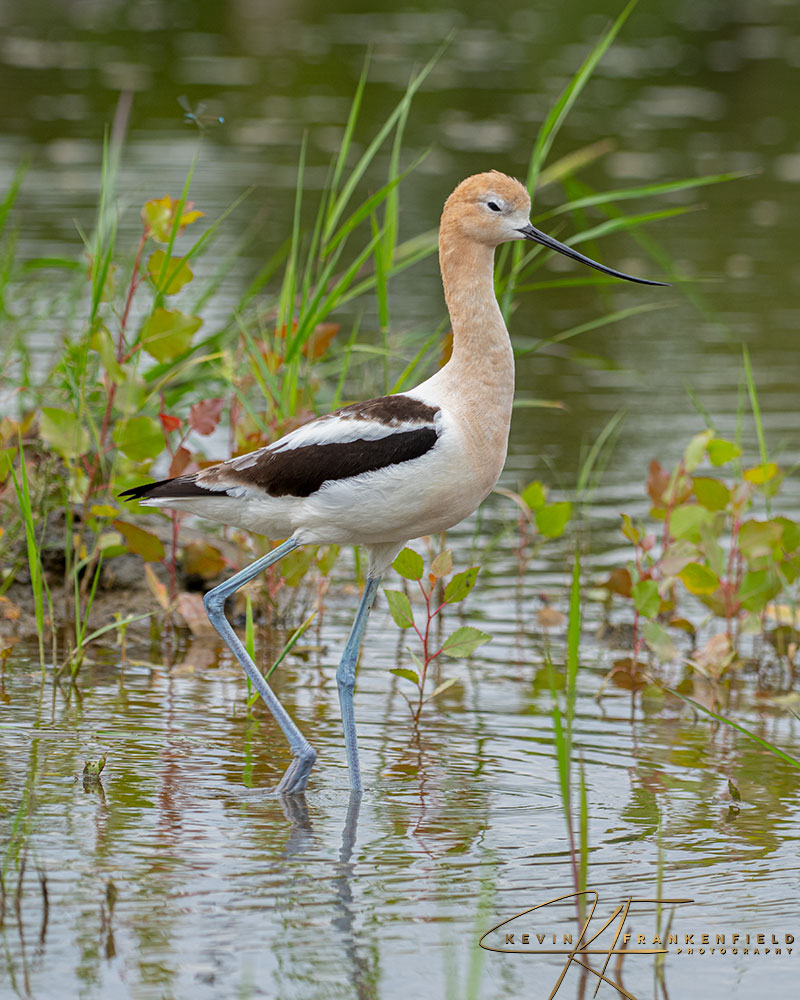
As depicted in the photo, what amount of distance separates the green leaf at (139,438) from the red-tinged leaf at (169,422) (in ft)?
0.32

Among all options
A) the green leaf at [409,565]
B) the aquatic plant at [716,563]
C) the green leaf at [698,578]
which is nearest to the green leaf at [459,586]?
the green leaf at [409,565]

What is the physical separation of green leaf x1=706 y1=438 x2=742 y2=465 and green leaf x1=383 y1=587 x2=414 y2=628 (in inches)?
60.9

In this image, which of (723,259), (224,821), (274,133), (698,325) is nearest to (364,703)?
(224,821)

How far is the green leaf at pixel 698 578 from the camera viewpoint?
6297 millimetres

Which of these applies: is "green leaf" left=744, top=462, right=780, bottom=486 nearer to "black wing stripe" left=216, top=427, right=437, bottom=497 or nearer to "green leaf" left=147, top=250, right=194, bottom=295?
"black wing stripe" left=216, top=427, right=437, bottom=497

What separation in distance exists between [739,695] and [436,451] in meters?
2.16

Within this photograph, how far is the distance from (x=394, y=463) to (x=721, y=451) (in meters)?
2.12

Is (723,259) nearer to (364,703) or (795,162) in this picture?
(795,162)

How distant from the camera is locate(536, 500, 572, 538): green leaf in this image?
6.73m

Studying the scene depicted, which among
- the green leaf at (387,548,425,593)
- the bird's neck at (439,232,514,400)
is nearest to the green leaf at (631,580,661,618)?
the green leaf at (387,548,425,593)

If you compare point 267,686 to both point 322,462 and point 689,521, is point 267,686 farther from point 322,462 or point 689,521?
point 689,521

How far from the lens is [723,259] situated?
13.8 metres

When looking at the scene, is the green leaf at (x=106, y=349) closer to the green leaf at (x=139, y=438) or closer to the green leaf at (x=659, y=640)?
the green leaf at (x=139, y=438)

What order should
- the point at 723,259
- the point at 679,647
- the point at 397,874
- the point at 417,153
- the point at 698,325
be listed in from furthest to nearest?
the point at 417,153 → the point at 723,259 → the point at 698,325 → the point at 679,647 → the point at 397,874
